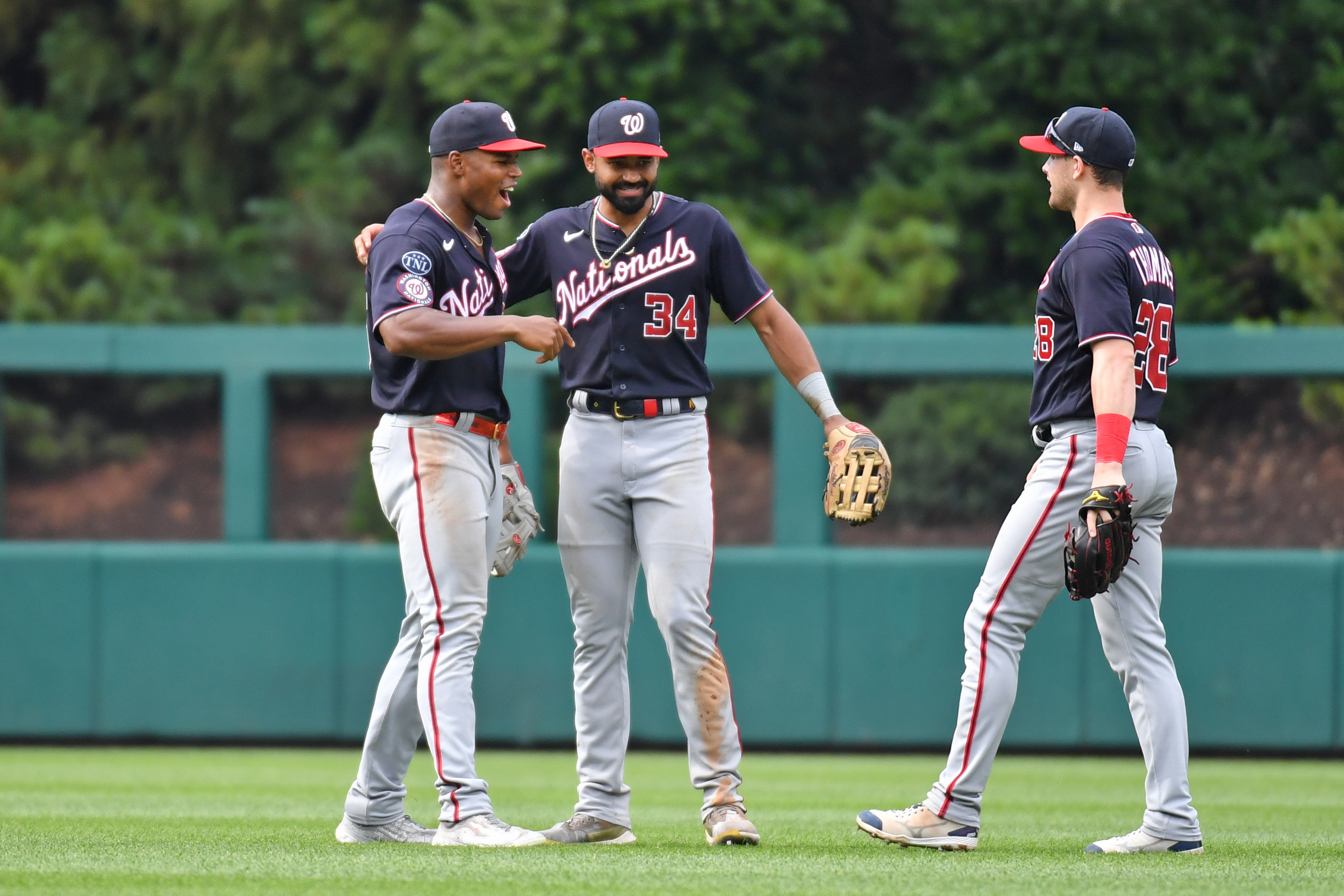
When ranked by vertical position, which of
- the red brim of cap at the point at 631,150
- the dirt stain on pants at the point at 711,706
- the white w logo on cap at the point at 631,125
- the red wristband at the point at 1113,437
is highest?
the white w logo on cap at the point at 631,125

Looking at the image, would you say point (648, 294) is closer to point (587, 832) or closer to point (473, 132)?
point (473, 132)

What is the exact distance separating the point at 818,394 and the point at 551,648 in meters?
4.57

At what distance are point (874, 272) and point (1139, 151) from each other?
263 centimetres

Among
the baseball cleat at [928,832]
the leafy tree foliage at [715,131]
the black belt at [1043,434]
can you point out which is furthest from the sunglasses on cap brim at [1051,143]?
the leafy tree foliage at [715,131]

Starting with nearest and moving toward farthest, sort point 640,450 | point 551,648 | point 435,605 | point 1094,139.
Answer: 1. point 435,605
2. point 1094,139
3. point 640,450
4. point 551,648

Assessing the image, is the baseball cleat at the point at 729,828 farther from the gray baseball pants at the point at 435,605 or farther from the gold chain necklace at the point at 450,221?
the gold chain necklace at the point at 450,221

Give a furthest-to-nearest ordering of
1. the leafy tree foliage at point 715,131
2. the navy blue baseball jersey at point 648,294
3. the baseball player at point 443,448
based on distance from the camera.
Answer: the leafy tree foliage at point 715,131, the navy blue baseball jersey at point 648,294, the baseball player at point 443,448

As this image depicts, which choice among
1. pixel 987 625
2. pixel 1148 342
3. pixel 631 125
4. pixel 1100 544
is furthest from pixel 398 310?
pixel 1148 342

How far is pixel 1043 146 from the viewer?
4.80 meters

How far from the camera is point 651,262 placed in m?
4.82

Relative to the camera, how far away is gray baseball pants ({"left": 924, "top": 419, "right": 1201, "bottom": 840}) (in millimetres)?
4562

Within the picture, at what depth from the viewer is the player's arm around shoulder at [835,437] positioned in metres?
4.66

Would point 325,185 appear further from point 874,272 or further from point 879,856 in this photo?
point 879,856

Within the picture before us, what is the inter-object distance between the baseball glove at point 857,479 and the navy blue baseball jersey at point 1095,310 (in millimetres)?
452
